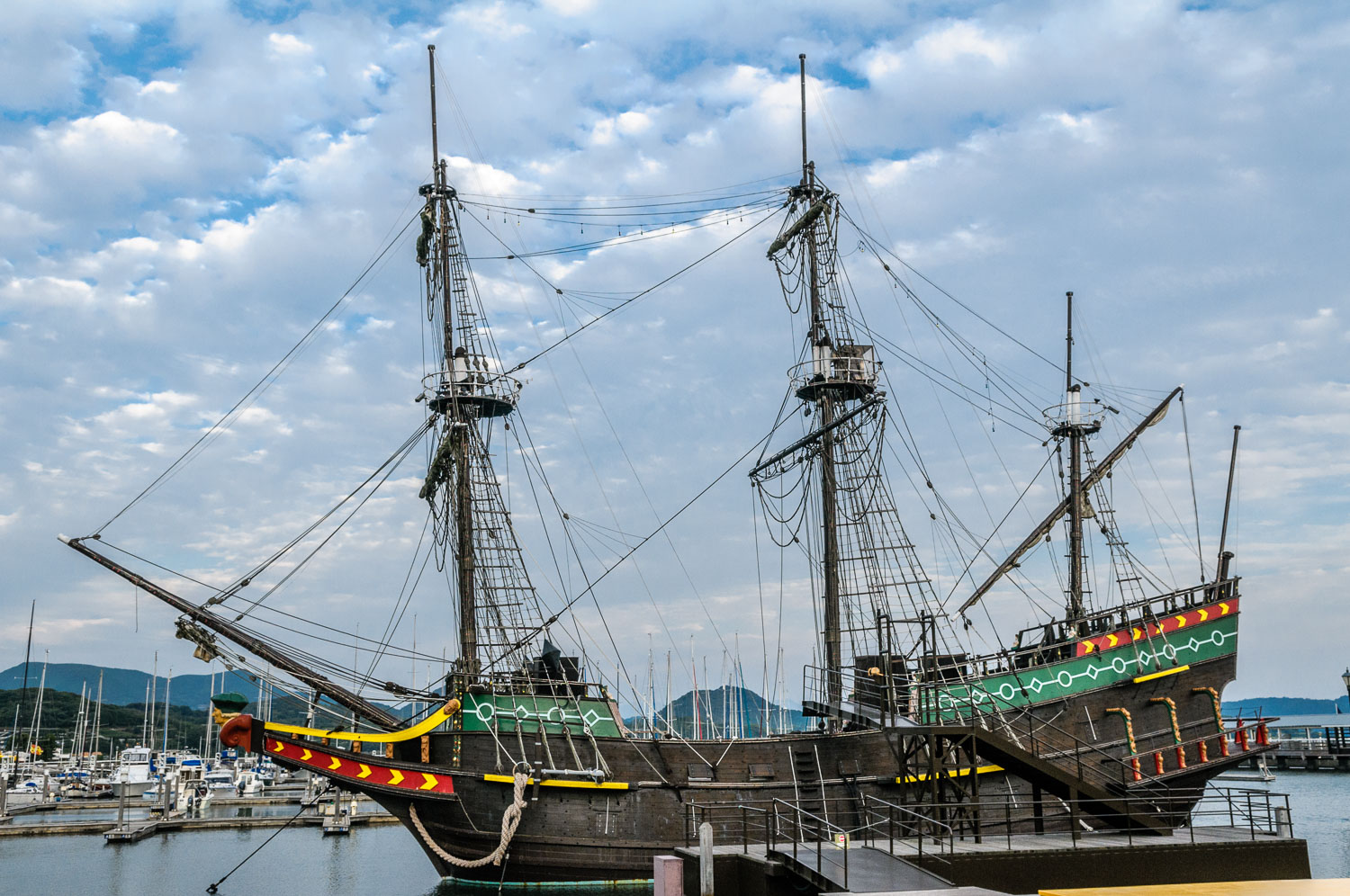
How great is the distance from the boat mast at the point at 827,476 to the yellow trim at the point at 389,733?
350 inches

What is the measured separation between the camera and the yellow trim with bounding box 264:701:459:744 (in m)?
23.3

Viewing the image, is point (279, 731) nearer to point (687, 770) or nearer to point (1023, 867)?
point (687, 770)

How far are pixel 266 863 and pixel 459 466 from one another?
56.0 ft

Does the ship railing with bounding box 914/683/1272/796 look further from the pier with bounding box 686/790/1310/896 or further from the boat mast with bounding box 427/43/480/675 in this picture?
→ the boat mast with bounding box 427/43/480/675

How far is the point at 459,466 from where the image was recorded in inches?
1109

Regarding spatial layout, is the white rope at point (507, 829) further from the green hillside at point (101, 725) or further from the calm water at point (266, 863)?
the green hillside at point (101, 725)

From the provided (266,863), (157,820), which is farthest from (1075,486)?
(157,820)

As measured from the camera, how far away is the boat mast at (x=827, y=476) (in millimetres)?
28438

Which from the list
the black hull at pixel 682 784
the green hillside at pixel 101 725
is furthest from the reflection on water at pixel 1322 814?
the green hillside at pixel 101 725

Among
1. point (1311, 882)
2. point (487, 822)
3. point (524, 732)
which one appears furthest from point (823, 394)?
point (1311, 882)

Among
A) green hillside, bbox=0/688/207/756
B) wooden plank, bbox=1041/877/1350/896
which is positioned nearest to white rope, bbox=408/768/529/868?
wooden plank, bbox=1041/877/1350/896

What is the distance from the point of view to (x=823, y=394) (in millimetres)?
30766

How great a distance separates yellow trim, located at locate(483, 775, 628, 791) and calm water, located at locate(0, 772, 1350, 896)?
2075 millimetres

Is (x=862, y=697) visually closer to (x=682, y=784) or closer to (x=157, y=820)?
(x=682, y=784)
